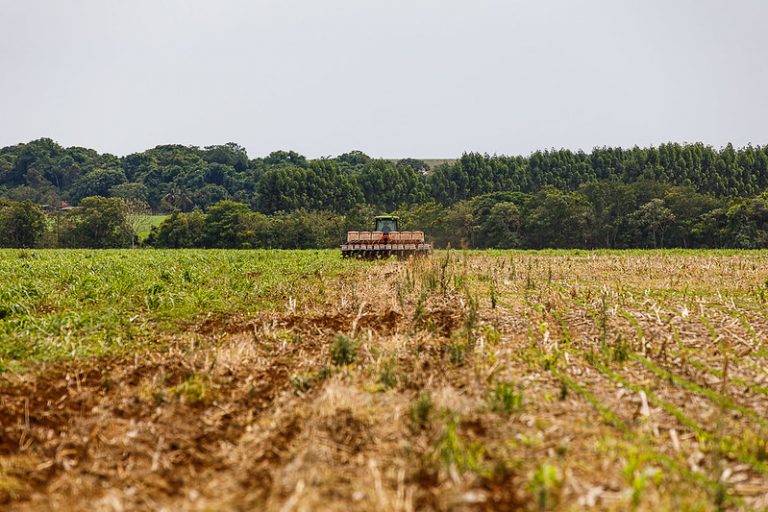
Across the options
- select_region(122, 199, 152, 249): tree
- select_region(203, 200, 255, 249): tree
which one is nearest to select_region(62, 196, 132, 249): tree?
select_region(122, 199, 152, 249): tree

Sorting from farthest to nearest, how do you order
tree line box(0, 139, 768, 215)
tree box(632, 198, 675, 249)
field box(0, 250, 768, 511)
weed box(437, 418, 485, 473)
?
tree line box(0, 139, 768, 215) → tree box(632, 198, 675, 249) → weed box(437, 418, 485, 473) → field box(0, 250, 768, 511)

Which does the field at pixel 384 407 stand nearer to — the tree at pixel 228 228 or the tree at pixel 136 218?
the tree at pixel 228 228

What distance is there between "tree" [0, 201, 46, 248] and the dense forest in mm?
120

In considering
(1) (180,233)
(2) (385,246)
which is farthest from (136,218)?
(2) (385,246)

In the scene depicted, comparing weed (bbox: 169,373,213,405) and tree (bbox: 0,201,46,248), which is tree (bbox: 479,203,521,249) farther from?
weed (bbox: 169,373,213,405)

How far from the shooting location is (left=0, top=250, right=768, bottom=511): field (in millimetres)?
3846

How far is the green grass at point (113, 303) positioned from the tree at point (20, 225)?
5366cm

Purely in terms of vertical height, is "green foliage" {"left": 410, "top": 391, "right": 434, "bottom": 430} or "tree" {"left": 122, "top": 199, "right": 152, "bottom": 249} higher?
"tree" {"left": 122, "top": 199, "right": 152, "bottom": 249}

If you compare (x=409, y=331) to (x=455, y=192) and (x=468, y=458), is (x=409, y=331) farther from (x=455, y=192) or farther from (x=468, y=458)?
(x=455, y=192)

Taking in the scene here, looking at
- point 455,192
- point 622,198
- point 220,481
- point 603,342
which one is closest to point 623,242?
point 622,198

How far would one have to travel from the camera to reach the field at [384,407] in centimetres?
385

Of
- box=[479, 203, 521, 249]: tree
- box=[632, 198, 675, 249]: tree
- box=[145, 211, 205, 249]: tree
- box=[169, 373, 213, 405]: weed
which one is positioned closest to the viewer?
box=[169, 373, 213, 405]: weed

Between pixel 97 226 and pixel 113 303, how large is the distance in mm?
63067

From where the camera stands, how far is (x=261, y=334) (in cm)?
873
